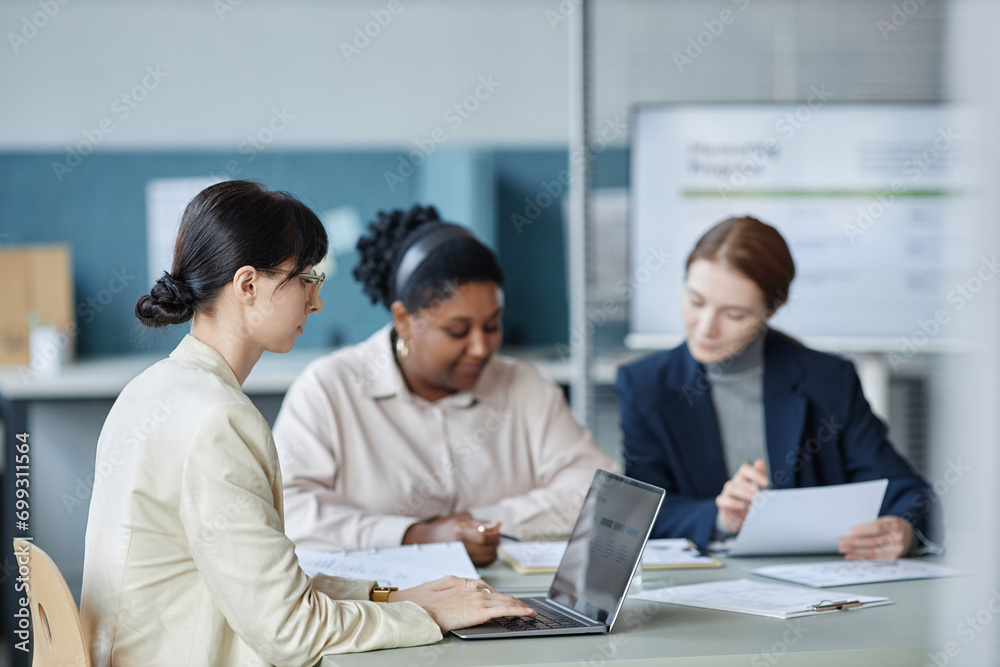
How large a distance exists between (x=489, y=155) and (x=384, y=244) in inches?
87.4

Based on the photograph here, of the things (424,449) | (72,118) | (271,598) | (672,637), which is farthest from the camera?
(72,118)

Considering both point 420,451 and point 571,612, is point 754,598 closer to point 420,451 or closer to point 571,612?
point 571,612

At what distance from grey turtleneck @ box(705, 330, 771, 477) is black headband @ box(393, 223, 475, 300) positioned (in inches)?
24.3

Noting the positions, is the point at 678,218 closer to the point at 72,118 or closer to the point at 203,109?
the point at 203,109

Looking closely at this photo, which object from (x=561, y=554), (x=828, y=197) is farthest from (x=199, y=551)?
(x=828, y=197)

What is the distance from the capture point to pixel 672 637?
1.12 metres

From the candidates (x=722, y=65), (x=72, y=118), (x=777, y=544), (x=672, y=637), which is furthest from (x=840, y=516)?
(x=72, y=118)

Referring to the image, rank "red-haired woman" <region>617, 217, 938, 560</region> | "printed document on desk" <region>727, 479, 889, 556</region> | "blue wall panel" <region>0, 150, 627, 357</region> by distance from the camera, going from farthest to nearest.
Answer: "blue wall panel" <region>0, 150, 627, 357</region>
"red-haired woman" <region>617, 217, 938, 560</region>
"printed document on desk" <region>727, 479, 889, 556</region>

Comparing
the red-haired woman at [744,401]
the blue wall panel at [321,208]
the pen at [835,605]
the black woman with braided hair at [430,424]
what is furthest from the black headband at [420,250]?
the blue wall panel at [321,208]

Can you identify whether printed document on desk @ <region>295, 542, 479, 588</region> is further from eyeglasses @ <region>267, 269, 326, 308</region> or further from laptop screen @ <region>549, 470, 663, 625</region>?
eyeglasses @ <region>267, 269, 326, 308</region>

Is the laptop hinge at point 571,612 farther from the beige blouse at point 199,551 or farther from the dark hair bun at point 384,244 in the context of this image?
the dark hair bun at point 384,244

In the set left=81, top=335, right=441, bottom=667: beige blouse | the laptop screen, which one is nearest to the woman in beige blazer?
left=81, top=335, right=441, bottom=667: beige blouse

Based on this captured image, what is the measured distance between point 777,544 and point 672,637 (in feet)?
1.68

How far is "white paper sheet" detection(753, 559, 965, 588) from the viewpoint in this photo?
141cm
